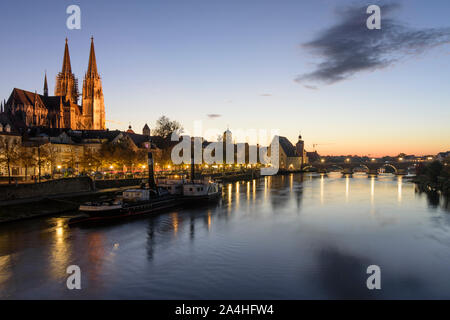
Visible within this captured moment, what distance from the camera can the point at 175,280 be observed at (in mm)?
21000

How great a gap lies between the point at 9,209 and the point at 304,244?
29.7 meters

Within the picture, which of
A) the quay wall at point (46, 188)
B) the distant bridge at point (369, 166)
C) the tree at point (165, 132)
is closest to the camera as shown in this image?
the quay wall at point (46, 188)

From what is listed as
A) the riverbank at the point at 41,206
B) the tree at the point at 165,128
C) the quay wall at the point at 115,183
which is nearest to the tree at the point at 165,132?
the tree at the point at 165,128

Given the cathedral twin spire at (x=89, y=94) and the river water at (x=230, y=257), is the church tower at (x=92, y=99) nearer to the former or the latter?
the cathedral twin spire at (x=89, y=94)

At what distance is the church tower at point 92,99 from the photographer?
6511 inches

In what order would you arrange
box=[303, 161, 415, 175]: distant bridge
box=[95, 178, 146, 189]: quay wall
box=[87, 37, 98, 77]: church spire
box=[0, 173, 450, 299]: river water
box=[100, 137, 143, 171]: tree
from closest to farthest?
box=[0, 173, 450, 299]: river water
box=[95, 178, 146, 189]: quay wall
box=[100, 137, 143, 171]: tree
box=[303, 161, 415, 175]: distant bridge
box=[87, 37, 98, 77]: church spire

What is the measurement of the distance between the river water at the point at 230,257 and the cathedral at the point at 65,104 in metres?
102

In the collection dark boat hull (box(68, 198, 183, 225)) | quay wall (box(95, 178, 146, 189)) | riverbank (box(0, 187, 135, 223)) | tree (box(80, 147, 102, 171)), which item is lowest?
dark boat hull (box(68, 198, 183, 225))

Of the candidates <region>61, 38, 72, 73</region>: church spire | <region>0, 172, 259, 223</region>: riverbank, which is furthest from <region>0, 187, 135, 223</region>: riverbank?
<region>61, 38, 72, 73</region>: church spire

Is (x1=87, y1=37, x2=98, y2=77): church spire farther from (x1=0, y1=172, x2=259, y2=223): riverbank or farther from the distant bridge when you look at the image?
(x1=0, y1=172, x2=259, y2=223): riverbank

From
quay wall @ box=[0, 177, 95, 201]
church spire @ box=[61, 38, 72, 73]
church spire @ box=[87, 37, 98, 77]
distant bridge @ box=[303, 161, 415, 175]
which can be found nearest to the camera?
quay wall @ box=[0, 177, 95, 201]

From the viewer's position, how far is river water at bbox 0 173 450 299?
19.5 metres

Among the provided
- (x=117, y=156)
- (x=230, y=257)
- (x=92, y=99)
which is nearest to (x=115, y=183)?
(x=117, y=156)
